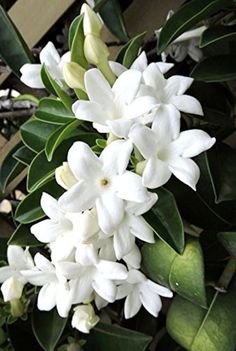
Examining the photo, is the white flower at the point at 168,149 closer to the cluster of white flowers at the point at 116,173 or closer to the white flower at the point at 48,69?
the cluster of white flowers at the point at 116,173

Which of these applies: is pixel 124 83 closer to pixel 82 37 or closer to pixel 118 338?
pixel 82 37

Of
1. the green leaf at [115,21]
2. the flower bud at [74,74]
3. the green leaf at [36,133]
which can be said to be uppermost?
the flower bud at [74,74]

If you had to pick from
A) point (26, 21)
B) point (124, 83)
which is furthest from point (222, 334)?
point (26, 21)

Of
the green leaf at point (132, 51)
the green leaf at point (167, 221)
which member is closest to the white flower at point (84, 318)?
the green leaf at point (167, 221)

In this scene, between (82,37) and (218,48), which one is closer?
(82,37)

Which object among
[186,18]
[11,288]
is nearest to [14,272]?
[11,288]

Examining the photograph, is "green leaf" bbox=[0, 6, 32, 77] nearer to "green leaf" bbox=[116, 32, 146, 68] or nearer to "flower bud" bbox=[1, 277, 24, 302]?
"green leaf" bbox=[116, 32, 146, 68]

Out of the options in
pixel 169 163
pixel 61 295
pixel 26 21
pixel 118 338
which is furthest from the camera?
pixel 26 21
